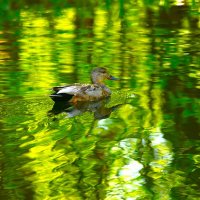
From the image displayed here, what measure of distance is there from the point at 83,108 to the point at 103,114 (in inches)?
21.0

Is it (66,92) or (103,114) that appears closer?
(103,114)

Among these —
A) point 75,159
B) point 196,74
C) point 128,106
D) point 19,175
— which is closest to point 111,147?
point 75,159

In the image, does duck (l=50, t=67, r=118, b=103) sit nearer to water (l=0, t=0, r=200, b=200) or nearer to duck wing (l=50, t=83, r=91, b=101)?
duck wing (l=50, t=83, r=91, b=101)

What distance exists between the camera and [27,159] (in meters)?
8.17

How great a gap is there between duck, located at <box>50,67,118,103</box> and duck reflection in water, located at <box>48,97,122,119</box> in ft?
0.27

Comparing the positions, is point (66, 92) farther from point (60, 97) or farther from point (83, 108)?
point (83, 108)

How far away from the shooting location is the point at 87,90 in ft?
36.9

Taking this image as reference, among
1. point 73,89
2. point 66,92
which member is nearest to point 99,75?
point 73,89

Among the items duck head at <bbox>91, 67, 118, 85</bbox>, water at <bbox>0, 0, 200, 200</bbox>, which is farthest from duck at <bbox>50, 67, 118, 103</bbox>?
water at <bbox>0, 0, 200, 200</bbox>

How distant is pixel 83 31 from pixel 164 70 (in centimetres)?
495

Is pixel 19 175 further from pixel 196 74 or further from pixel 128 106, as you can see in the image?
pixel 196 74

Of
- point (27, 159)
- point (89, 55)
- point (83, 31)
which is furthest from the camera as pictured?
point (83, 31)

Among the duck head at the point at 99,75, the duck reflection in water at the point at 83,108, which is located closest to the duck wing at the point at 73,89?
the duck reflection in water at the point at 83,108

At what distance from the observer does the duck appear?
10.7 metres
